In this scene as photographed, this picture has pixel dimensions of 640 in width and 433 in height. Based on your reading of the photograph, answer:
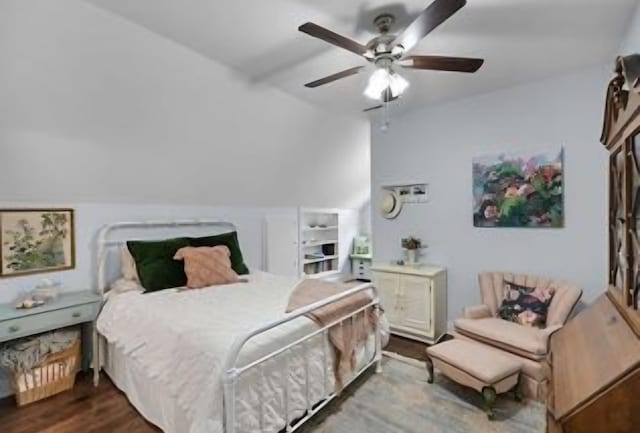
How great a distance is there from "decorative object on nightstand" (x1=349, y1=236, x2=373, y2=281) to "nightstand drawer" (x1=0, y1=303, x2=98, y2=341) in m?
4.44

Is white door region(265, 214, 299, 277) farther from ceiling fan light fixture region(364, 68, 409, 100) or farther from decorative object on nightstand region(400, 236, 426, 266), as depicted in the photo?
ceiling fan light fixture region(364, 68, 409, 100)

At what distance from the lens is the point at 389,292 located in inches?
147

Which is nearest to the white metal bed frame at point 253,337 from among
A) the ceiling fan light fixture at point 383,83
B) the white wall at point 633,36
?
the ceiling fan light fixture at point 383,83

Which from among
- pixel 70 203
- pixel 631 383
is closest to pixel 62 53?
pixel 70 203

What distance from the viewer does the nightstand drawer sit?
2129mm

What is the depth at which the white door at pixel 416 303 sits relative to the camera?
135 inches

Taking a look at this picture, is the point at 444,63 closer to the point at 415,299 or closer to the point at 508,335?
the point at 508,335

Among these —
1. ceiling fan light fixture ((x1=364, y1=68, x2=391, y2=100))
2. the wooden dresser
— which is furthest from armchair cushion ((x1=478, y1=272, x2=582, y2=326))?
ceiling fan light fixture ((x1=364, y1=68, x2=391, y2=100))

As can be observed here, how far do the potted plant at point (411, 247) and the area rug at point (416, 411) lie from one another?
144 centimetres

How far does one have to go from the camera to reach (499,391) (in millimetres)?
2199

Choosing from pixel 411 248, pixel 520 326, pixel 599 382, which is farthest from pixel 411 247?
pixel 599 382

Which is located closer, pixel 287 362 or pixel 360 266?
pixel 287 362

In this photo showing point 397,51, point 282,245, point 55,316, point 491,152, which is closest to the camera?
point 397,51

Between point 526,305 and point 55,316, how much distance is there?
12.3 feet
